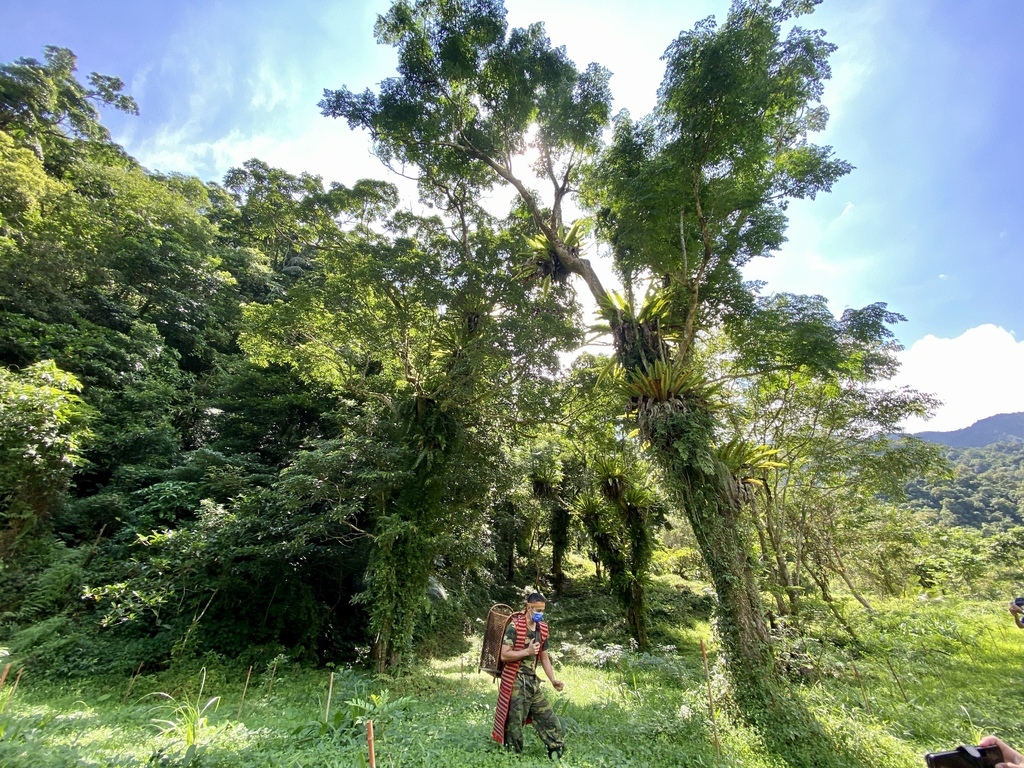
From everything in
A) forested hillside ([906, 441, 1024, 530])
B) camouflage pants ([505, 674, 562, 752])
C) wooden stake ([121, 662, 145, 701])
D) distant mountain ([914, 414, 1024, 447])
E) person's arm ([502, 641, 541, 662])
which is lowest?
wooden stake ([121, 662, 145, 701])

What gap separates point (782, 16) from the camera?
5.15 meters

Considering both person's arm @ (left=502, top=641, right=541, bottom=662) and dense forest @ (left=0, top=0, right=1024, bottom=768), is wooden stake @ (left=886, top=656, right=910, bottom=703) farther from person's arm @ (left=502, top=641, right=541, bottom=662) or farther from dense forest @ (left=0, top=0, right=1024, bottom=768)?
person's arm @ (left=502, top=641, right=541, bottom=662)

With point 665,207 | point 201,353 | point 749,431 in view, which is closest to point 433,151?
point 665,207

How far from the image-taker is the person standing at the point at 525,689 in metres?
3.66

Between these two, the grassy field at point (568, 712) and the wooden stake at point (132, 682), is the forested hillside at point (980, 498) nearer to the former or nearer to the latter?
the grassy field at point (568, 712)

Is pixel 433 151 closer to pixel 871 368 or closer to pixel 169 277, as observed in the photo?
pixel 871 368

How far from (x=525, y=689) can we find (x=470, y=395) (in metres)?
5.07

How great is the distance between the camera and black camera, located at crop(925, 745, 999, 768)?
64.7 inches

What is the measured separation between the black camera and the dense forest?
3409 millimetres

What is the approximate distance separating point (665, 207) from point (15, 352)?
16182mm

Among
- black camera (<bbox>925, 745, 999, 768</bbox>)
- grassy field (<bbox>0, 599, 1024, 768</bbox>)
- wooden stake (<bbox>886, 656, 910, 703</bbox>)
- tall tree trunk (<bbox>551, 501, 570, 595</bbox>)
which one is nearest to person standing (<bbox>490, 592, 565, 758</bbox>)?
grassy field (<bbox>0, 599, 1024, 768</bbox>)

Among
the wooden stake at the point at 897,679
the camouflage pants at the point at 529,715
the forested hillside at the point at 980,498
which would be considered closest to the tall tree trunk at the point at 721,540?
the wooden stake at the point at 897,679

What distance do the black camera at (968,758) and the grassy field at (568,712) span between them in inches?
106

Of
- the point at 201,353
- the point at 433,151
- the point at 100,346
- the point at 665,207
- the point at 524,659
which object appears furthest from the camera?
the point at 201,353
